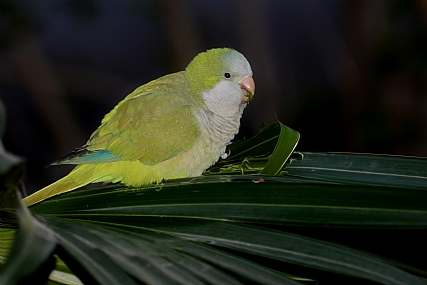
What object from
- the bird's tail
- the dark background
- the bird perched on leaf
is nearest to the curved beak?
the bird perched on leaf

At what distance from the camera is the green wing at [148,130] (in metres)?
1.34

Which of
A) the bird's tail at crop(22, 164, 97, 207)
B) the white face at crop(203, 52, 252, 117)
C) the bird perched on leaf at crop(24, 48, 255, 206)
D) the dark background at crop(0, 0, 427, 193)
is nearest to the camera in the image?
the bird's tail at crop(22, 164, 97, 207)

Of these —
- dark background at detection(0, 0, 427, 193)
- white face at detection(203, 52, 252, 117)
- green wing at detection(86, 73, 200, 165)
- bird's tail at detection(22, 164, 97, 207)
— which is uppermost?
dark background at detection(0, 0, 427, 193)

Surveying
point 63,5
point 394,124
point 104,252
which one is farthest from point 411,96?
point 104,252

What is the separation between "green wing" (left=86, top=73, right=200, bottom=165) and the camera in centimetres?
134

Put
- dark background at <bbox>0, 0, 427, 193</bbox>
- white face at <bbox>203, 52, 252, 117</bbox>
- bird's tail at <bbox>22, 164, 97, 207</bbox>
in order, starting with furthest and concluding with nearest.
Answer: dark background at <bbox>0, 0, 427, 193</bbox>, white face at <bbox>203, 52, 252, 117</bbox>, bird's tail at <bbox>22, 164, 97, 207</bbox>

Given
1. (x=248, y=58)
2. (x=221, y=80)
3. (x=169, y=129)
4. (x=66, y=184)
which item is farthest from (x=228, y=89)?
(x=248, y=58)

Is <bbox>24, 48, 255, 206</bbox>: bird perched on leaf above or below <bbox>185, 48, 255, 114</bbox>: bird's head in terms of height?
below

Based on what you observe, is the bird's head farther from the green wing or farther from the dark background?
the dark background

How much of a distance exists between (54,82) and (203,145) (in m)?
2.15

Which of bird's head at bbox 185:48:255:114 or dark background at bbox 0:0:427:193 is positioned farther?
dark background at bbox 0:0:427:193

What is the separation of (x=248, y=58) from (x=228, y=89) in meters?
1.98

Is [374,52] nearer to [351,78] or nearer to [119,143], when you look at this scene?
[351,78]

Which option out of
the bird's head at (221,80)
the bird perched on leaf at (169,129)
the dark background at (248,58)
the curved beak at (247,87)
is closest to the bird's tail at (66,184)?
the bird perched on leaf at (169,129)
